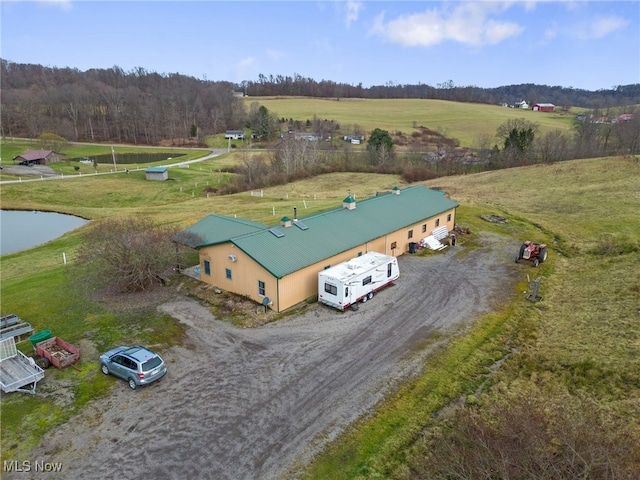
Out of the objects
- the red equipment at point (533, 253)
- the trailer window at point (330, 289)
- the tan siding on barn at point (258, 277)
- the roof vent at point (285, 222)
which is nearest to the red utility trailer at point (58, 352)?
the tan siding on barn at point (258, 277)

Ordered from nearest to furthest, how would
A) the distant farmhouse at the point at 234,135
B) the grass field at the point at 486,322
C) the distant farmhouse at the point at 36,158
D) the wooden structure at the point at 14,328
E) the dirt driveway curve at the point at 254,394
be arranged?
the dirt driveway curve at the point at 254,394 → the grass field at the point at 486,322 → the wooden structure at the point at 14,328 → the distant farmhouse at the point at 36,158 → the distant farmhouse at the point at 234,135

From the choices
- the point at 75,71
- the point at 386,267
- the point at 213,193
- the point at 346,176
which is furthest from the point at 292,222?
the point at 75,71

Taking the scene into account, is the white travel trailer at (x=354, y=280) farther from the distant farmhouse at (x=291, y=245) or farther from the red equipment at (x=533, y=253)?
the red equipment at (x=533, y=253)

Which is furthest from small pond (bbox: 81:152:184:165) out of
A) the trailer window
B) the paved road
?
Answer: the trailer window

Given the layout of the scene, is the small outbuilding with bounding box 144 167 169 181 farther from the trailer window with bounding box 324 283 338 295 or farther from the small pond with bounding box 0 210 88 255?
the trailer window with bounding box 324 283 338 295

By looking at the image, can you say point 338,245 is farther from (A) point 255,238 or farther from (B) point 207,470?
(B) point 207,470

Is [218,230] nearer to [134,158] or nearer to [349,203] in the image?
[349,203]
